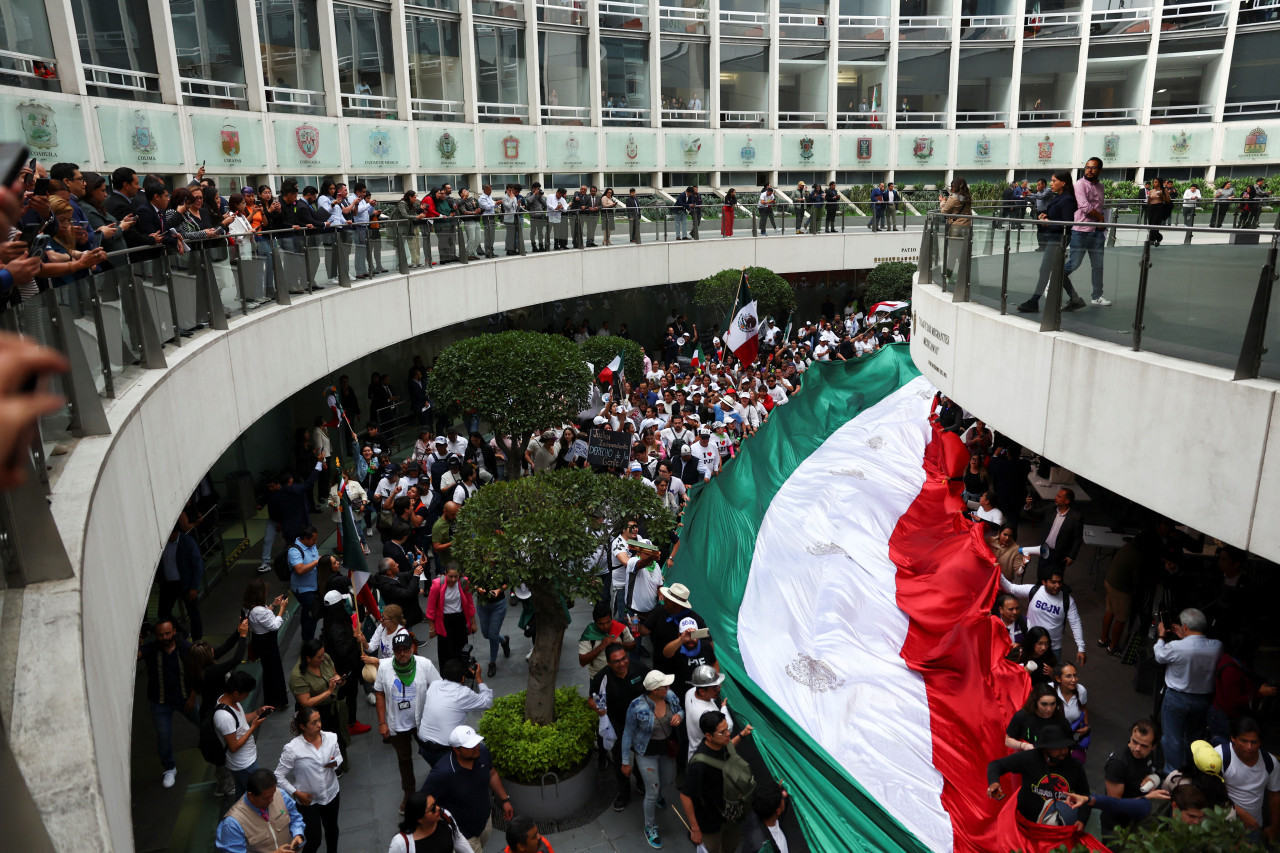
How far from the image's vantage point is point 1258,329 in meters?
6.32

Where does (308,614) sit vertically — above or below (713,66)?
below

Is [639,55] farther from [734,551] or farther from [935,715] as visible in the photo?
[935,715]

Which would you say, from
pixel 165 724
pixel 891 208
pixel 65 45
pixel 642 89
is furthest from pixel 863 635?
pixel 642 89

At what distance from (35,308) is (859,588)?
819cm

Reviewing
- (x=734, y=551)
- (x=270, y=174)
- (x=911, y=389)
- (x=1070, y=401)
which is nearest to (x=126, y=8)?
(x=270, y=174)

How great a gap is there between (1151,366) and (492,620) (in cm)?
677

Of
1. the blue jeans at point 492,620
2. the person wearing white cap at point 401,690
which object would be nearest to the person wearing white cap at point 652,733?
the person wearing white cap at point 401,690

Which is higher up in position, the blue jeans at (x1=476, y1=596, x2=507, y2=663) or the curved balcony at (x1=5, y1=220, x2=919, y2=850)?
the curved balcony at (x1=5, y1=220, x2=919, y2=850)

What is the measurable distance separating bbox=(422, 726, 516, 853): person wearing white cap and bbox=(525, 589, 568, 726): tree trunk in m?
1.30

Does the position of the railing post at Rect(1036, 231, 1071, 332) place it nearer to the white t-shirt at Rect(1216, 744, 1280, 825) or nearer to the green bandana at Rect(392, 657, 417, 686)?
the white t-shirt at Rect(1216, 744, 1280, 825)

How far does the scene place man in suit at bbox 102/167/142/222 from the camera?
8.09m

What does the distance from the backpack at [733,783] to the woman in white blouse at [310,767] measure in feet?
8.77

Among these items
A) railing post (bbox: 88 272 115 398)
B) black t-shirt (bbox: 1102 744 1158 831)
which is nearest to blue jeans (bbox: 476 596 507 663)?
railing post (bbox: 88 272 115 398)

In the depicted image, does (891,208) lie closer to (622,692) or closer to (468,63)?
(468,63)
